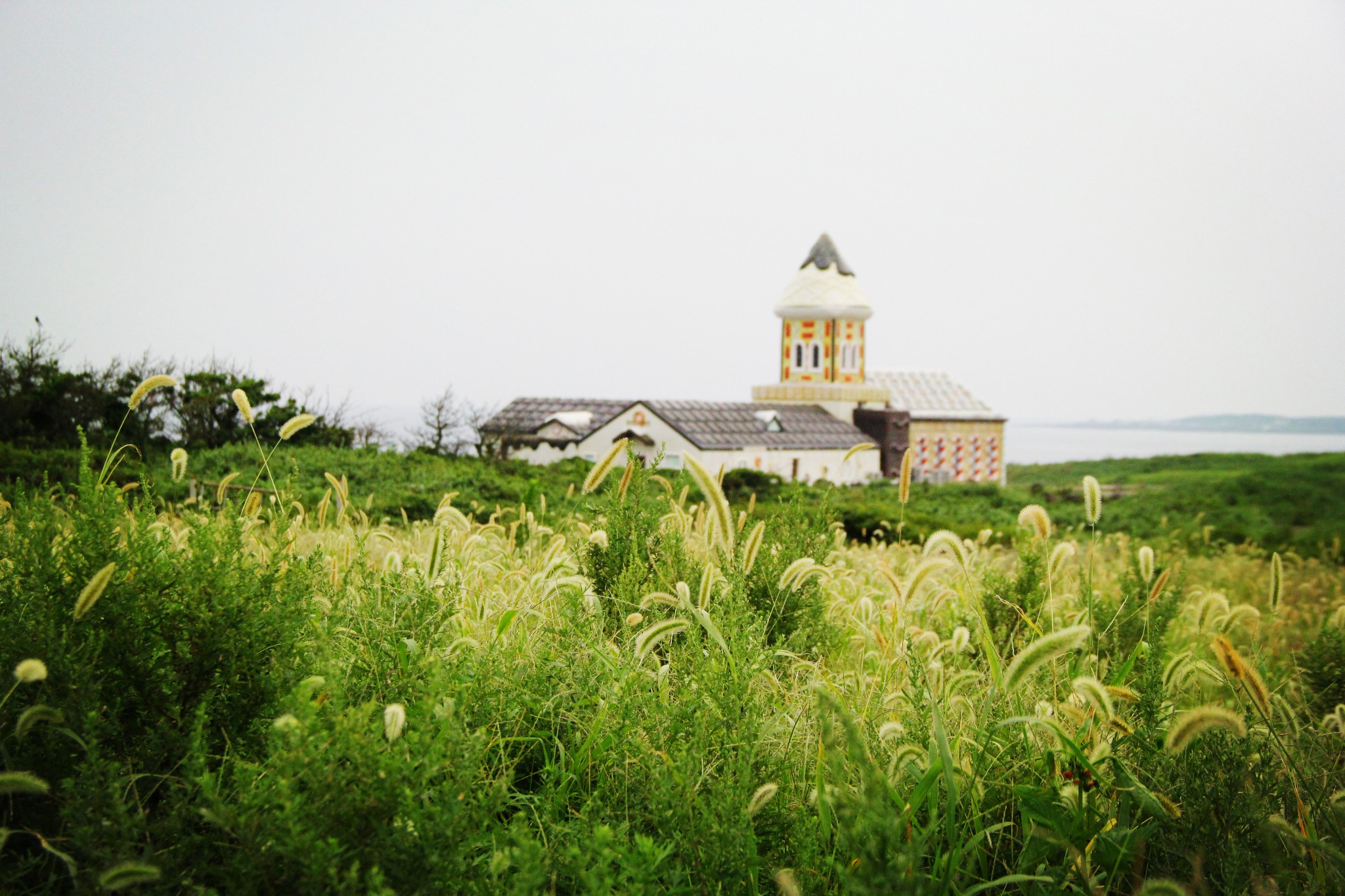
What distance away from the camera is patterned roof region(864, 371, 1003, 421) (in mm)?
24938

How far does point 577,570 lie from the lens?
4023 mm

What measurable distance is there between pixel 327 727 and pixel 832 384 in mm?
21426

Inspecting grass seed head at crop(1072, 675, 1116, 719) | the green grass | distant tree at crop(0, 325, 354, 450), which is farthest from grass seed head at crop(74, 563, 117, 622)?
distant tree at crop(0, 325, 354, 450)

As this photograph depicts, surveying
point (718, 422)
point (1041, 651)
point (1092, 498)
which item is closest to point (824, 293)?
point (718, 422)

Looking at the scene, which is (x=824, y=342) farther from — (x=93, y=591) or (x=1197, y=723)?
(x=93, y=591)

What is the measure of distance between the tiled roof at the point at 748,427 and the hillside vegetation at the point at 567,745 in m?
14.1

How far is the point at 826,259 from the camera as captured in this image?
23844 millimetres

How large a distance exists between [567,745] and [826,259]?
22189 millimetres

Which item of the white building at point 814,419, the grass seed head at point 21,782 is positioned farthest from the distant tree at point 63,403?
the grass seed head at point 21,782

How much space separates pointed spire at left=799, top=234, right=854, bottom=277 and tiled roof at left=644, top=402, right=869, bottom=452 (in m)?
4.53

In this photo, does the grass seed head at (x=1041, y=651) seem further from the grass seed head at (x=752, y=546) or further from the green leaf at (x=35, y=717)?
the green leaf at (x=35, y=717)

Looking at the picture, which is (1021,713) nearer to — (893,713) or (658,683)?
(893,713)

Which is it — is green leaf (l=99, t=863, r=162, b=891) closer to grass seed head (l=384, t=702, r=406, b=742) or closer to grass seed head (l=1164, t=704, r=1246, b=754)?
grass seed head (l=384, t=702, r=406, b=742)

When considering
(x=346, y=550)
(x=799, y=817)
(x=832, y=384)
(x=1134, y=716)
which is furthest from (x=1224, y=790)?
(x=832, y=384)
